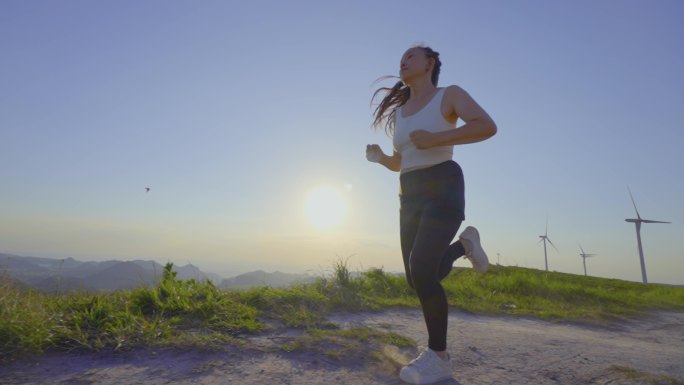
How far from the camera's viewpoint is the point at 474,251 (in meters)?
3.10

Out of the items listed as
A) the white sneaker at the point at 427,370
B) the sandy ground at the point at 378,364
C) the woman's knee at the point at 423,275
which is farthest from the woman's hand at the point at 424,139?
the sandy ground at the point at 378,364

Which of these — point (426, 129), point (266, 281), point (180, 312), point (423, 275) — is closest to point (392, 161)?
point (426, 129)

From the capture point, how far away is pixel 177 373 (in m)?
2.76

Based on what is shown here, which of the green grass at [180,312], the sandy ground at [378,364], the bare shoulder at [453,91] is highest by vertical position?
the bare shoulder at [453,91]

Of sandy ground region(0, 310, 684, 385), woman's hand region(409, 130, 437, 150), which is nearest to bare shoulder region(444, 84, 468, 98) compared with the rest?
woman's hand region(409, 130, 437, 150)

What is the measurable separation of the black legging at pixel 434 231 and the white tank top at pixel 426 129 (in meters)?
0.06

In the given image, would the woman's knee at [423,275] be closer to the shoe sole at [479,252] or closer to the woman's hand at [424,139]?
the shoe sole at [479,252]

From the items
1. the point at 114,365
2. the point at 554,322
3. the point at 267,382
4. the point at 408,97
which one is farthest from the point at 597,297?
the point at 114,365

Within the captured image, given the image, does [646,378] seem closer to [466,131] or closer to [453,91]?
[466,131]

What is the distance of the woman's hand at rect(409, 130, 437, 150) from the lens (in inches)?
104

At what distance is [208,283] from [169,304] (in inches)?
27.3

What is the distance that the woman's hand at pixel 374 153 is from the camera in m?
3.52

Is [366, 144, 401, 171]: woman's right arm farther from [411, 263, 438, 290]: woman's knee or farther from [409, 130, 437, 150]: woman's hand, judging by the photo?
[411, 263, 438, 290]: woman's knee

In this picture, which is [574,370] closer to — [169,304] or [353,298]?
[353,298]
